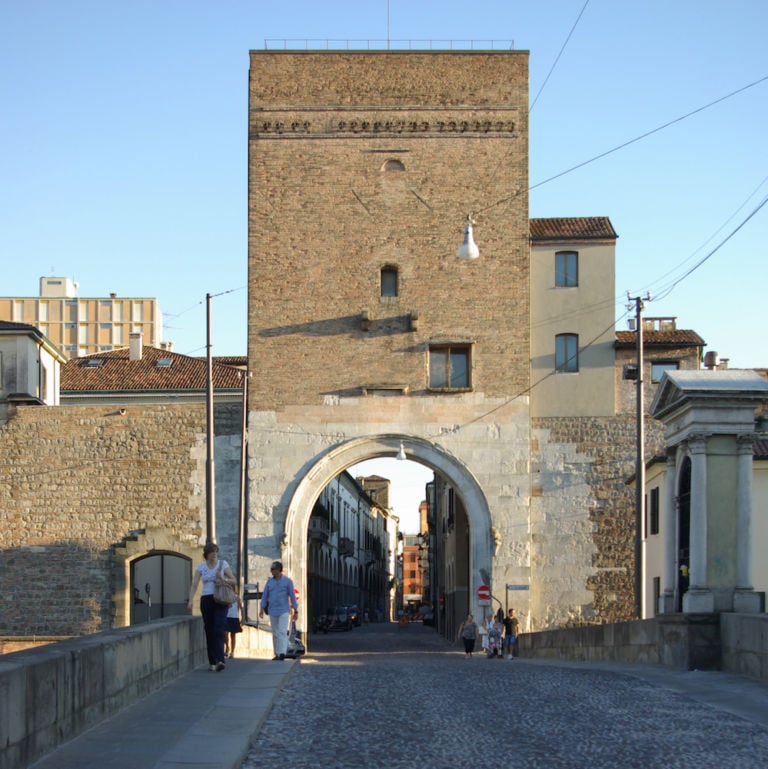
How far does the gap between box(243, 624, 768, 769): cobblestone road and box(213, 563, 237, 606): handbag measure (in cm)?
111

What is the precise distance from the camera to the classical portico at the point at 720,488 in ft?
49.8

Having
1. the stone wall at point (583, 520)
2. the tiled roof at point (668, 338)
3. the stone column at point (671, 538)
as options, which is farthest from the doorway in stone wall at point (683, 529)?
the tiled roof at point (668, 338)

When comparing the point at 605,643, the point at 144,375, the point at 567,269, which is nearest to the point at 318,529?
the point at 144,375

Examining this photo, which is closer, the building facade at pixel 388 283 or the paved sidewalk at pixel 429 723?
the paved sidewalk at pixel 429 723

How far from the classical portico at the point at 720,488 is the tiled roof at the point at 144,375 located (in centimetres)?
3174

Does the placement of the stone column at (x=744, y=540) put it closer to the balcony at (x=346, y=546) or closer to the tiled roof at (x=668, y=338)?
the tiled roof at (x=668, y=338)

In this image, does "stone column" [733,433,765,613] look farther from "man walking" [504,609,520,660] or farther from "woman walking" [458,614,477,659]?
"woman walking" [458,614,477,659]

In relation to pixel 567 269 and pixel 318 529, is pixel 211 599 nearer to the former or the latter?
pixel 567 269

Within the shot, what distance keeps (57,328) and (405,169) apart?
65.0m

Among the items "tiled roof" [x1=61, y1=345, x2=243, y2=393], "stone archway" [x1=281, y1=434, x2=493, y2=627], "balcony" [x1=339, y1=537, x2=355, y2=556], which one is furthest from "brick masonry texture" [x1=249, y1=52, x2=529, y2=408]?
"balcony" [x1=339, y1=537, x2=355, y2=556]

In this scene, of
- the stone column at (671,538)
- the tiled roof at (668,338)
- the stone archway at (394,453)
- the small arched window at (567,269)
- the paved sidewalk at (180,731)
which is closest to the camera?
the paved sidewalk at (180,731)

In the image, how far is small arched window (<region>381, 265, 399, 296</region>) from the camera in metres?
33.0

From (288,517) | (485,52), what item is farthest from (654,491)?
(485,52)

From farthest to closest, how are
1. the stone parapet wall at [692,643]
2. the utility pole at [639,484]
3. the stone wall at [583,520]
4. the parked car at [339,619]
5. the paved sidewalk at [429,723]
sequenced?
1. the parked car at [339,619]
2. the stone wall at [583,520]
3. the utility pole at [639,484]
4. the stone parapet wall at [692,643]
5. the paved sidewalk at [429,723]
